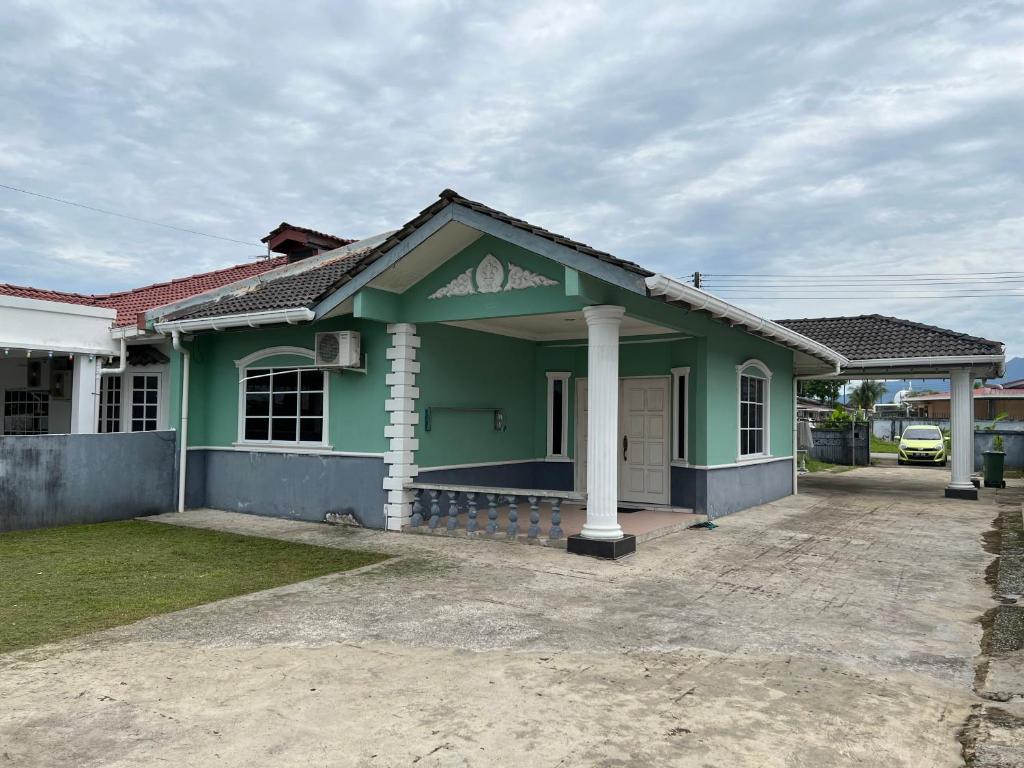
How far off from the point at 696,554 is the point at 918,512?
6113 mm

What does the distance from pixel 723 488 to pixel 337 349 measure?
5.86 m

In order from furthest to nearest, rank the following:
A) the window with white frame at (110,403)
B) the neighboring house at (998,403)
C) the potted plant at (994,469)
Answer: the neighboring house at (998,403) → the potted plant at (994,469) → the window with white frame at (110,403)

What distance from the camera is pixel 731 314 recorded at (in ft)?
30.1

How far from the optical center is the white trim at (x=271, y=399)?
10.3 m

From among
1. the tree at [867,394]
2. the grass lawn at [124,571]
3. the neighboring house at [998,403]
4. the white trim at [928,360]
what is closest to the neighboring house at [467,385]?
the white trim at [928,360]

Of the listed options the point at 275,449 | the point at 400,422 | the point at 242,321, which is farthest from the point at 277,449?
the point at 400,422

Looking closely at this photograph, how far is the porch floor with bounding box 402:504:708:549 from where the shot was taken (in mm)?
8930

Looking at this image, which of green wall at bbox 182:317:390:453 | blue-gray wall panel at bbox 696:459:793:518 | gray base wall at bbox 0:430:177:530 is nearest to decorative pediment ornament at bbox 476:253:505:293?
green wall at bbox 182:317:390:453

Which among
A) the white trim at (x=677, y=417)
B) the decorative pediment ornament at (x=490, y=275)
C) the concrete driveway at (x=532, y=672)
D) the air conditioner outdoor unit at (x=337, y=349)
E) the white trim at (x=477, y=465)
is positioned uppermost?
the decorative pediment ornament at (x=490, y=275)

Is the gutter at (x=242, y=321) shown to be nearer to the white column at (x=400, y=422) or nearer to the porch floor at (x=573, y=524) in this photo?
the white column at (x=400, y=422)

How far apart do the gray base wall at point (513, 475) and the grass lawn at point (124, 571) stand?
2361 mm

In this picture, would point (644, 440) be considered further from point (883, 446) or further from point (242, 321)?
point (883, 446)

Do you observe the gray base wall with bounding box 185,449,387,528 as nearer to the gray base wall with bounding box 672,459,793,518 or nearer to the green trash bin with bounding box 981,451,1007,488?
the gray base wall with bounding box 672,459,793,518

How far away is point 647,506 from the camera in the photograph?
11.1 meters
